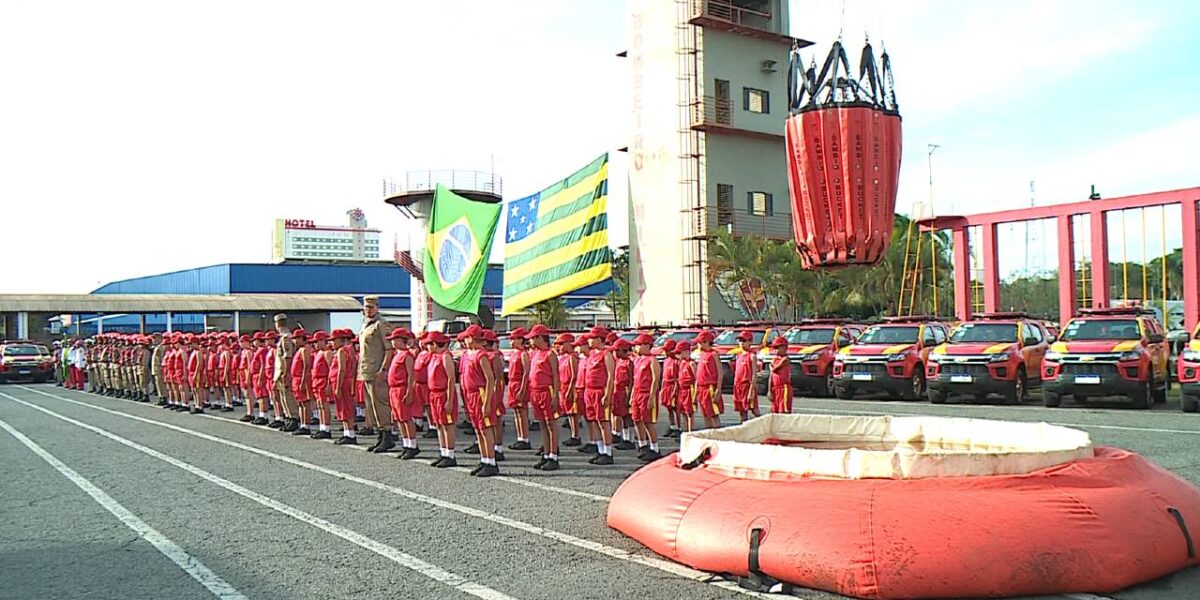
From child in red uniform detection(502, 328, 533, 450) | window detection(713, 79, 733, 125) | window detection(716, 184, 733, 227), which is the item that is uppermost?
window detection(713, 79, 733, 125)

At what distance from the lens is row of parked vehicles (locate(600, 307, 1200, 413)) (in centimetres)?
1783

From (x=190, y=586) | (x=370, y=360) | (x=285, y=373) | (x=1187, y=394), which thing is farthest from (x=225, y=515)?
(x=1187, y=394)

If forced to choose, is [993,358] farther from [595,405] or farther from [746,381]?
[595,405]

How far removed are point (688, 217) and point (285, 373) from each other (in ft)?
81.2

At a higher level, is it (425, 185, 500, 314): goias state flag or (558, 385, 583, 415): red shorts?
(425, 185, 500, 314): goias state flag

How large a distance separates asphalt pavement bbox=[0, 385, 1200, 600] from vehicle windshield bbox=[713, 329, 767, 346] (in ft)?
32.2

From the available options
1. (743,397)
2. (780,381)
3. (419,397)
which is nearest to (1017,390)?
(743,397)

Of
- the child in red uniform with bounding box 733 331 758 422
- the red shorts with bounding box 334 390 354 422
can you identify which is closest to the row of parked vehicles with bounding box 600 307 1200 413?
the child in red uniform with bounding box 733 331 758 422

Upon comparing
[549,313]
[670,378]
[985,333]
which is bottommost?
[670,378]

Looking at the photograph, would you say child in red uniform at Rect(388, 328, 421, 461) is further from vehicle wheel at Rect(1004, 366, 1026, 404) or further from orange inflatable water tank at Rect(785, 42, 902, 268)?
vehicle wheel at Rect(1004, 366, 1026, 404)

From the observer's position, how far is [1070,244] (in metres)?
26.9

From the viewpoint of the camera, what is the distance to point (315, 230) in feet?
449

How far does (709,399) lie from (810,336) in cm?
1095

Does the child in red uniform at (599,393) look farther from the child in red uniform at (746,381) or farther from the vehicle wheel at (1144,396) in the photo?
the vehicle wheel at (1144,396)
